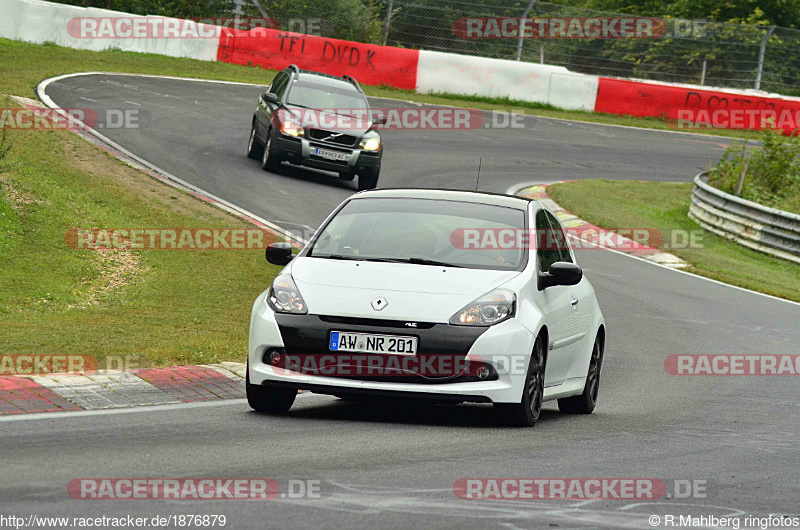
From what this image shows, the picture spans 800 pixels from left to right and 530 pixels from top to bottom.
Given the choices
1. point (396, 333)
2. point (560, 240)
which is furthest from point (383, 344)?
point (560, 240)

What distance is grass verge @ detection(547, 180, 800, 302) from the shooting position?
21688 millimetres

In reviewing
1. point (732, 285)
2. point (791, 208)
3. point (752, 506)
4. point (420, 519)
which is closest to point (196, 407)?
point (420, 519)

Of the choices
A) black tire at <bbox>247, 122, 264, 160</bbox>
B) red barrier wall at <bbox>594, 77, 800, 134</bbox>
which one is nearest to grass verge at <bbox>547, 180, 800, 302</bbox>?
black tire at <bbox>247, 122, 264, 160</bbox>

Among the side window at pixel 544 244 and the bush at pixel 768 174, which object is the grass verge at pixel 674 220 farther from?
the side window at pixel 544 244

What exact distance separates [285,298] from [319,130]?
48.9 ft

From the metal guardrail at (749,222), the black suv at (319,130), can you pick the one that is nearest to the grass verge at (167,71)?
the black suv at (319,130)

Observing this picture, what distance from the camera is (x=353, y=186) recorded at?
80.6ft

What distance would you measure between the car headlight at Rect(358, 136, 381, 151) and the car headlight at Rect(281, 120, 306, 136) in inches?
43.0

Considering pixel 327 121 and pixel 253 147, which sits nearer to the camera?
pixel 327 121

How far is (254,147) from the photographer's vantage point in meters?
24.8

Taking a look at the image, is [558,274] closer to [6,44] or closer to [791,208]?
[791,208]

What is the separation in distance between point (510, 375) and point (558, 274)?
3.50 feet

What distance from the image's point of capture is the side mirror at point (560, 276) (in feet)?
29.0

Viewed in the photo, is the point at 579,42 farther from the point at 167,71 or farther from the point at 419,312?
the point at 419,312
